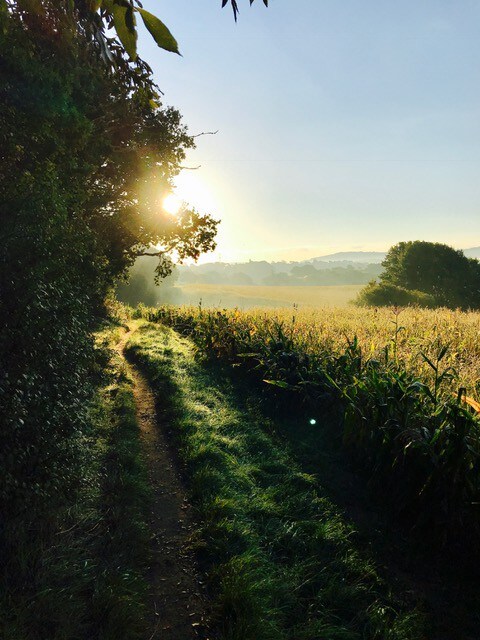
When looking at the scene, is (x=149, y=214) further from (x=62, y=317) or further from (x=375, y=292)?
(x=375, y=292)

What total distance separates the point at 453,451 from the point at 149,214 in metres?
13.4

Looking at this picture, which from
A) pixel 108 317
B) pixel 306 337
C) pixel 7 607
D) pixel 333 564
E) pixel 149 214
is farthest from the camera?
pixel 108 317

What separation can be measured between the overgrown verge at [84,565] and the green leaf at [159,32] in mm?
3999

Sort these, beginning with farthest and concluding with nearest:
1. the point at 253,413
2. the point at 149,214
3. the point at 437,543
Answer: the point at 149,214 < the point at 253,413 < the point at 437,543

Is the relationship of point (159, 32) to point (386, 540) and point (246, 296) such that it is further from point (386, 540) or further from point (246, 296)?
point (246, 296)

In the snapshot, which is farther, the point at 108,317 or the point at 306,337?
the point at 108,317

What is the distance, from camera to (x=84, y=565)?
3.62 metres

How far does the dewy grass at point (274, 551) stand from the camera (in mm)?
3314

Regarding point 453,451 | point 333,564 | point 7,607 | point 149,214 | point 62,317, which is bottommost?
point 333,564

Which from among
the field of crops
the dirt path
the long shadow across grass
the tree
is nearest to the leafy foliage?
the tree

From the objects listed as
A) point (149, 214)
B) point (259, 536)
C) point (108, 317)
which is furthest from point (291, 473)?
point (108, 317)

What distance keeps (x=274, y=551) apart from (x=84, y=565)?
214 centimetres

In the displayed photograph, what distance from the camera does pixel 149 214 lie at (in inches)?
571

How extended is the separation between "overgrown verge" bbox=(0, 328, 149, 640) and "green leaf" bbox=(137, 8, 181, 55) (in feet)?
13.1
